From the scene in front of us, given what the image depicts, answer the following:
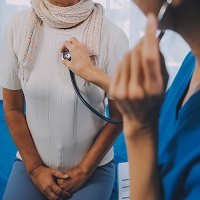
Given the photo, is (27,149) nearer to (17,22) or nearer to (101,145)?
(101,145)

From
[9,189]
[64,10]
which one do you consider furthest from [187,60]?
[9,189]

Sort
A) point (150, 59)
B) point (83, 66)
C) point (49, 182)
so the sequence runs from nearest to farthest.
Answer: point (150, 59), point (83, 66), point (49, 182)

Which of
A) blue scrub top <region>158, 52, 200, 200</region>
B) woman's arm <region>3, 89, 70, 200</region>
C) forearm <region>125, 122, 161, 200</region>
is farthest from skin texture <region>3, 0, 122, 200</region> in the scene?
forearm <region>125, 122, 161, 200</region>

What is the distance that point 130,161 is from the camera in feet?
1.72

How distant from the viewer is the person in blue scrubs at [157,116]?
389mm

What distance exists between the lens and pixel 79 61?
963 mm

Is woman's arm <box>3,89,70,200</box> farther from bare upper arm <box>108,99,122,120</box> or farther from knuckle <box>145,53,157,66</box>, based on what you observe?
knuckle <box>145,53,157,66</box>

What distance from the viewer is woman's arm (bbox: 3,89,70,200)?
3.57 feet

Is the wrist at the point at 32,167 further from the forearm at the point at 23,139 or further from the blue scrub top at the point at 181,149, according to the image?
the blue scrub top at the point at 181,149

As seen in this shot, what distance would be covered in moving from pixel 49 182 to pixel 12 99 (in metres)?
0.35

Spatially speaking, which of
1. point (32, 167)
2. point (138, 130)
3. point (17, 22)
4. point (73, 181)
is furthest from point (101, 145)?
point (138, 130)

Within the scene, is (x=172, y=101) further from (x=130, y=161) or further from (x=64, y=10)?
(x=64, y=10)

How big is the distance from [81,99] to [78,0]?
362mm

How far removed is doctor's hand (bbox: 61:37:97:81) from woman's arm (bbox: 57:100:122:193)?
20 centimetres
